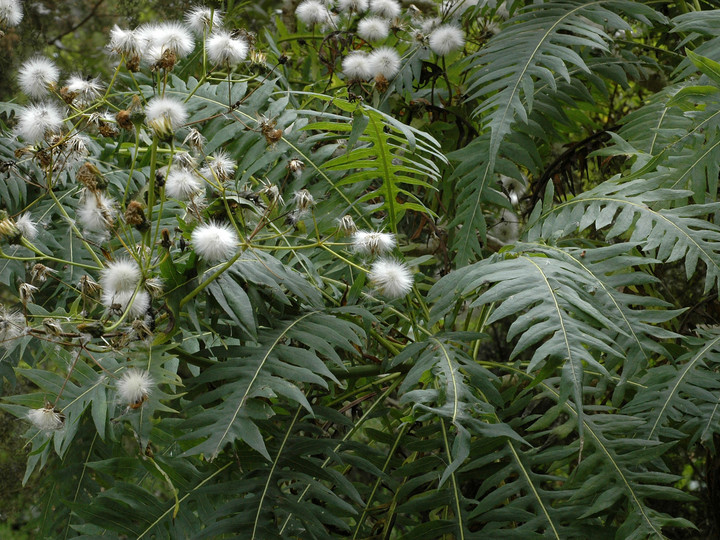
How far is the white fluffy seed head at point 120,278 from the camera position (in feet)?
2.70

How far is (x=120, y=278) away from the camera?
825mm

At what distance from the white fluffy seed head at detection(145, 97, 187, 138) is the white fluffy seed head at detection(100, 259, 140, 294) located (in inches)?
6.1

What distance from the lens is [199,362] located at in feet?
3.14

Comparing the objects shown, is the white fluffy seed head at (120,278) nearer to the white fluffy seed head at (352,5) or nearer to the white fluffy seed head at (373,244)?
the white fluffy seed head at (373,244)

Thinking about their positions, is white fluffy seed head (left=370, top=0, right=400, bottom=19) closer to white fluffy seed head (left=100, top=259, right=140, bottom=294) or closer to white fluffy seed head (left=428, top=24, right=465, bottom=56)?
white fluffy seed head (left=428, top=24, right=465, bottom=56)

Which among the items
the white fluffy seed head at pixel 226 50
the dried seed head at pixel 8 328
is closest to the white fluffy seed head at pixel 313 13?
the white fluffy seed head at pixel 226 50

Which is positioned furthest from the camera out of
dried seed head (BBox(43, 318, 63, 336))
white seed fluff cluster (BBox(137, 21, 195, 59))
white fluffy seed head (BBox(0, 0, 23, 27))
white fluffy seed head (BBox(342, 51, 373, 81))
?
white fluffy seed head (BBox(342, 51, 373, 81))

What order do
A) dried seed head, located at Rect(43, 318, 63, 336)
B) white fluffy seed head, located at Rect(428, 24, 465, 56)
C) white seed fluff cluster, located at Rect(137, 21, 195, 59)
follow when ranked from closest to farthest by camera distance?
dried seed head, located at Rect(43, 318, 63, 336), white seed fluff cluster, located at Rect(137, 21, 195, 59), white fluffy seed head, located at Rect(428, 24, 465, 56)

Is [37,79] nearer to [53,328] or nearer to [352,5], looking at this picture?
[53,328]

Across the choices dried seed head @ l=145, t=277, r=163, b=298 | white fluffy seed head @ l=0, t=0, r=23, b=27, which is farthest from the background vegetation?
white fluffy seed head @ l=0, t=0, r=23, b=27

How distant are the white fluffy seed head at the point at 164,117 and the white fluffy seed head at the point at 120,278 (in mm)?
156

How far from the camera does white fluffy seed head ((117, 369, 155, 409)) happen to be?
2.60 ft

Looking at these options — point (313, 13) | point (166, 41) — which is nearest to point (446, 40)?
point (313, 13)

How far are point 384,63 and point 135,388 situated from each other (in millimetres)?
861
